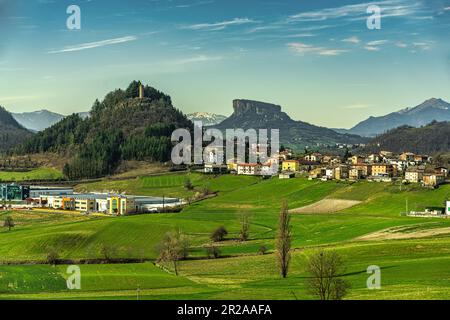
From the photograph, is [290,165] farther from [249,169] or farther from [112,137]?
[112,137]

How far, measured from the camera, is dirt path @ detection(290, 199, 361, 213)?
73.8 meters

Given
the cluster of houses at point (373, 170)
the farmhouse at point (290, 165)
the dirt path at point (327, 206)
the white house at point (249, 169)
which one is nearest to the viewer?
the dirt path at point (327, 206)

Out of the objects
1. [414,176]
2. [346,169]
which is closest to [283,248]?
[414,176]

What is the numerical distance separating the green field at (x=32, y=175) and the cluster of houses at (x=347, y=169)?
38444 mm

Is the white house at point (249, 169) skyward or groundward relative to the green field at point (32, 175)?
skyward

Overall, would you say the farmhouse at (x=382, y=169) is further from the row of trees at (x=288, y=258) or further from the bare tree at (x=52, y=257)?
the bare tree at (x=52, y=257)

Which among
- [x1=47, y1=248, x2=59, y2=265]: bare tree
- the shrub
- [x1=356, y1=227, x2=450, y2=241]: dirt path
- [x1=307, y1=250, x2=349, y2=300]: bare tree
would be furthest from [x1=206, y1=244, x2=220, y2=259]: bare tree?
[x1=307, y1=250, x2=349, y2=300]: bare tree

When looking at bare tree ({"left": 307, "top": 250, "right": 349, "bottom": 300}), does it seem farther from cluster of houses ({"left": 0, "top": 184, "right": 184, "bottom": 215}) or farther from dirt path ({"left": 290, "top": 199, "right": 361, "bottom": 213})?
cluster of houses ({"left": 0, "top": 184, "right": 184, "bottom": 215})

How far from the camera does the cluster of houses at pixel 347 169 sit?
87.8m

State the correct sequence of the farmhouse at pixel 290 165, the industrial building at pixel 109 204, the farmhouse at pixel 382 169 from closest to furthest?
the industrial building at pixel 109 204, the farmhouse at pixel 382 169, the farmhouse at pixel 290 165

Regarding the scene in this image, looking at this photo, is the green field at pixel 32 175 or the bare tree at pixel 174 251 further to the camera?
the green field at pixel 32 175

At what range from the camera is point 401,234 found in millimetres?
47594

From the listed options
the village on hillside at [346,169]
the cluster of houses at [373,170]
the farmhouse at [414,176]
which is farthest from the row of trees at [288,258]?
the village on hillside at [346,169]

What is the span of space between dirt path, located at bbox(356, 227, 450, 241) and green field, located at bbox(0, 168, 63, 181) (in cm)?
10762
